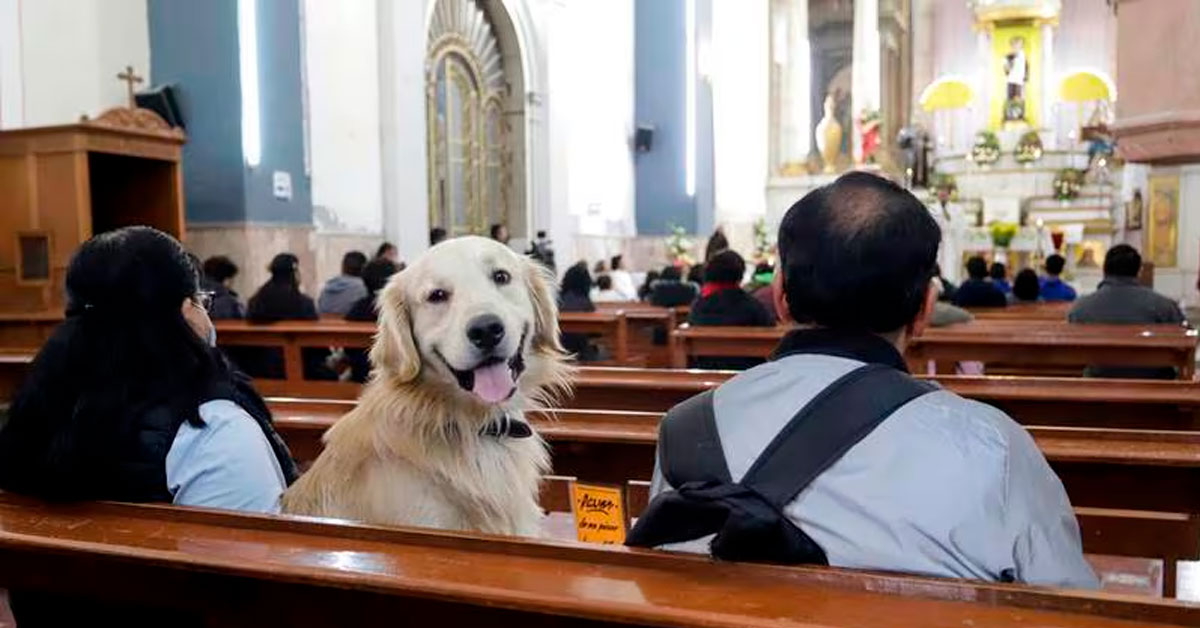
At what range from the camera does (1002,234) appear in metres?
18.0

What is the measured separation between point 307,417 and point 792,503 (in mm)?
2343

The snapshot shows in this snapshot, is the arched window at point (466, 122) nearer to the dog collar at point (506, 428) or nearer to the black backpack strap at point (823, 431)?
the dog collar at point (506, 428)

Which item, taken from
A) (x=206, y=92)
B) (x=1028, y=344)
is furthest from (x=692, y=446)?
(x=206, y=92)

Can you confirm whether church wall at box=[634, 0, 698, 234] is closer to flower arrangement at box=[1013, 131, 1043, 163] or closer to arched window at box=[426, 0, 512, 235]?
arched window at box=[426, 0, 512, 235]

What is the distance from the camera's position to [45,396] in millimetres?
1990

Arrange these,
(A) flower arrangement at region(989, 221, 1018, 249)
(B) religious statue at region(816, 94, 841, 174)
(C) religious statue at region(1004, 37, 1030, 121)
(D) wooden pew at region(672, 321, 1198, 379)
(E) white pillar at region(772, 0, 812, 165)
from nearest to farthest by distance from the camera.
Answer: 1. (D) wooden pew at region(672, 321, 1198, 379)
2. (A) flower arrangement at region(989, 221, 1018, 249)
3. (C) religious statue at region(1004, 37, 1030, 121)
4. (E) white pillar at region(772, 0, 812, 165)
5. (B) religious statue at region(816, 94, 841, 174)

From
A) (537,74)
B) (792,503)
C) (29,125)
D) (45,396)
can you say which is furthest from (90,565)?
Answer: (537,74)

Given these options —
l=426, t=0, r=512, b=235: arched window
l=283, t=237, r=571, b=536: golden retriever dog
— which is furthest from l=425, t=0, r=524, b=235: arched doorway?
l=283, t=237, r=571, b=536: golden retriever dog

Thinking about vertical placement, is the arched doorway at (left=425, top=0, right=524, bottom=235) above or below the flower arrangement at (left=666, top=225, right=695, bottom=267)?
above

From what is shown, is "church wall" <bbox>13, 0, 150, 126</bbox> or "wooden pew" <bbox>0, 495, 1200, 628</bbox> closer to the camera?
"wooden pew" <bbox>0, 495, 1200, 628</bbox>

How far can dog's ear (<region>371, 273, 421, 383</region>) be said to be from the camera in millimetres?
2309

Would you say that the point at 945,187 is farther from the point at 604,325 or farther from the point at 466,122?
the point at 604,325

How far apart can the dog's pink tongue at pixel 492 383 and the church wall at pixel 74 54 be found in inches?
302

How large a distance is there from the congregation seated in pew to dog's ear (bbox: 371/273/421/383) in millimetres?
368
